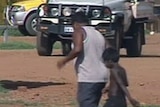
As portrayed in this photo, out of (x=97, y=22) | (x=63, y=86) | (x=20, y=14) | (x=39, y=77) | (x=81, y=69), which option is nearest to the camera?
(x=81, y=69)

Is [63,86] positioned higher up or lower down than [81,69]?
lower down

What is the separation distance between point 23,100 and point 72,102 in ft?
2.74

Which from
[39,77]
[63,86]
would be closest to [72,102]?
[63,86]

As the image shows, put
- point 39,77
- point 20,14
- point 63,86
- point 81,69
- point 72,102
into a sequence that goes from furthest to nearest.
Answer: point 20,14
point 39,77
point 63,86
point 72,102
point 81,69

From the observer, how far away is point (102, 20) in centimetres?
2097

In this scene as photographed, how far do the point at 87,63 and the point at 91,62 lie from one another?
2.0 inches

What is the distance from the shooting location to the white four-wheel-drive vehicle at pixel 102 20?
69.1ft

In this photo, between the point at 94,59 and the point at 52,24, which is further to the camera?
the point at 52,24

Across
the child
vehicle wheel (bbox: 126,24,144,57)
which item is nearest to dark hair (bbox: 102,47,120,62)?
the child

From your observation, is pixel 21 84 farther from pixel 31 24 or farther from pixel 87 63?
pixel 31 24

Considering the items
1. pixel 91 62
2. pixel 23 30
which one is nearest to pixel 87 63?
pixel 91 62

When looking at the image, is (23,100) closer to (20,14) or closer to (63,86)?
(63,86)

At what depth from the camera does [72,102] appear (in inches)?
518

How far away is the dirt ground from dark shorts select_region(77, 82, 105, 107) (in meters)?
3.35
